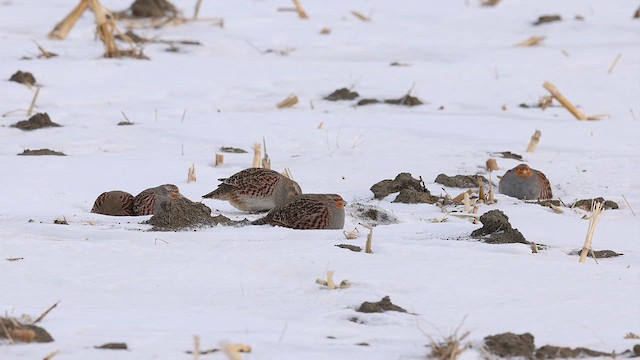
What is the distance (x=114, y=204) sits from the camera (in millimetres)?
5941

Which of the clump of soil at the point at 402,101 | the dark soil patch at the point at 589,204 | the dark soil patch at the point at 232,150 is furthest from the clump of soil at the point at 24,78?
the dark soil patch at the point at 589,204

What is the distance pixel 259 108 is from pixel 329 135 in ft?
3.90

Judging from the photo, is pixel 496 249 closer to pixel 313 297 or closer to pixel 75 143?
pixel 313 297

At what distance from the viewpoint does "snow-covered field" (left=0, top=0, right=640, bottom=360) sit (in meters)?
3.66

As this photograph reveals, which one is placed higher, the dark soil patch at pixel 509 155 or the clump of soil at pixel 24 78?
the clump of soil at pixel 24 78

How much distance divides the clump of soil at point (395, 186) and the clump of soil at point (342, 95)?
333 cm

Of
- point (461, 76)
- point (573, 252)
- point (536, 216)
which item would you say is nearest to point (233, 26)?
point (461, 76)

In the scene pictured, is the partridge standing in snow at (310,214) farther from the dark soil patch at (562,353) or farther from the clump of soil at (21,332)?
the clump of soil at (21,332)

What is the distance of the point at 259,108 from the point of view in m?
9.53

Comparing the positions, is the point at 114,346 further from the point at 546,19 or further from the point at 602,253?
the point at 546,19

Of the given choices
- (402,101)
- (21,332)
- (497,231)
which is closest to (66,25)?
(402,101)

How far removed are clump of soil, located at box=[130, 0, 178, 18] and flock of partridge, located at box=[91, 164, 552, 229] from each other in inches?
275

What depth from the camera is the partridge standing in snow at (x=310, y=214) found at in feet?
17.9

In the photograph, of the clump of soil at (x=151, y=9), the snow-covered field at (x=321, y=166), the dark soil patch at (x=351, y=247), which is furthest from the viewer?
the clump of soil at (x=151, y=9)
